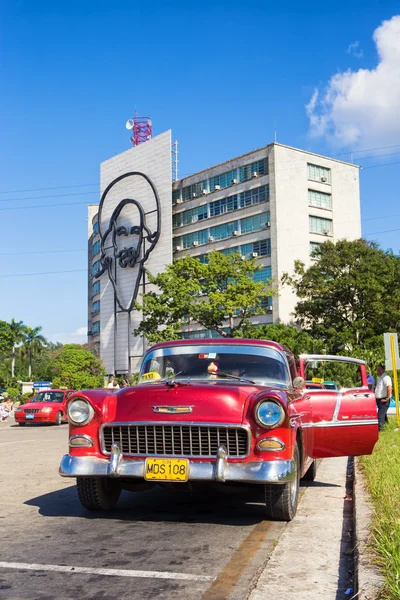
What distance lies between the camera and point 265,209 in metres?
63.1

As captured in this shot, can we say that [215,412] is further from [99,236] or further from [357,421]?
[99,236]

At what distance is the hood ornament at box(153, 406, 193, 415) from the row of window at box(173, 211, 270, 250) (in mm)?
57600

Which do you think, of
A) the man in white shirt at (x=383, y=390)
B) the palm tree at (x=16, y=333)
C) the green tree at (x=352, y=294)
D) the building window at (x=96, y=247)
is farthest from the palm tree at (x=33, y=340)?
the man in white shirt at (x=383, y=390)

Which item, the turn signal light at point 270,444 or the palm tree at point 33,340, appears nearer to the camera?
the turn signal light at point 270,444

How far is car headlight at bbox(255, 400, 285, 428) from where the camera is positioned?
5637 millimetres

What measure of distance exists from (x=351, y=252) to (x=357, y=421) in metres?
42.4

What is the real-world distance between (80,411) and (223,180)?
64.5m

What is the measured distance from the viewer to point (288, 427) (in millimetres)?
5723

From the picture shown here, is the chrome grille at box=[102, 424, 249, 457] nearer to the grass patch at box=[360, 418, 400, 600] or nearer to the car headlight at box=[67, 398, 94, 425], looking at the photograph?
the car headlight at box=[67, 398, 94, 425]

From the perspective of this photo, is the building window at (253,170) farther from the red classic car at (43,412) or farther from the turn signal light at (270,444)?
the turn signal light at (270,444)

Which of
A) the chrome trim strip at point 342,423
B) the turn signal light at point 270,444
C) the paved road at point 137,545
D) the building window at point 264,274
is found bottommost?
the paved road at point 137,545

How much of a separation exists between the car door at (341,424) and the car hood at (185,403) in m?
1.74

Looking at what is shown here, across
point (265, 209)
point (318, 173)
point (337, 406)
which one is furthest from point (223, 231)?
point (337, 406)

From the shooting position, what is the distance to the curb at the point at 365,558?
3.69m
